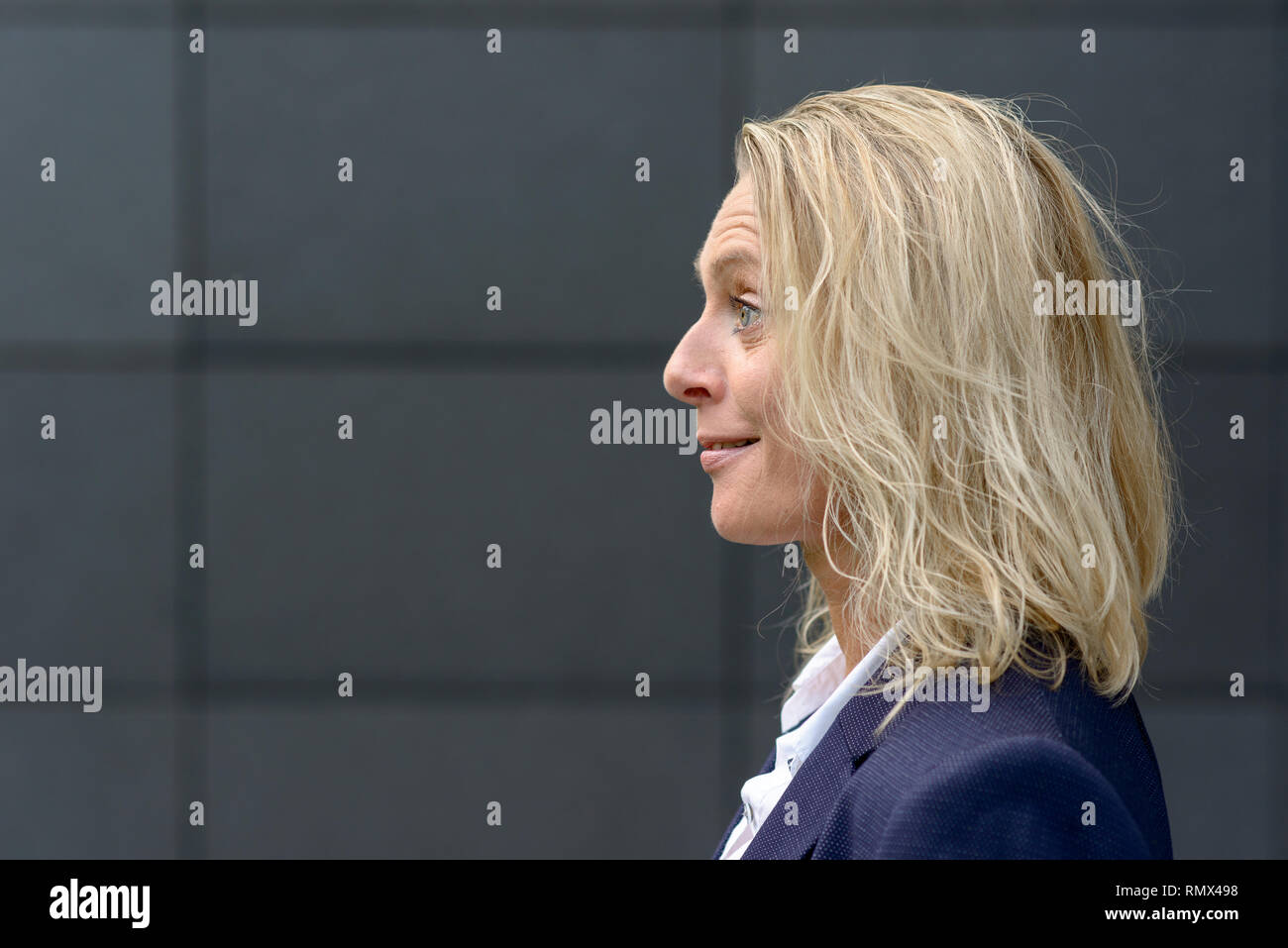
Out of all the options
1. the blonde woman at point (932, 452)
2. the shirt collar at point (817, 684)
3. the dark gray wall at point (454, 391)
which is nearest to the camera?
the blonde woman at point (932, 452)

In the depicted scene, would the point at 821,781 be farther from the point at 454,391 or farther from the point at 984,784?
the point at 454,391

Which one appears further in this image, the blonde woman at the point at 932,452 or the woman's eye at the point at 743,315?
the woman's eye at the point at 743,315

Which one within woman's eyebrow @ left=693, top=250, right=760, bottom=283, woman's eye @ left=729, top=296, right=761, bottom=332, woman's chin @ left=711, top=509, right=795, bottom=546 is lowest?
woman's chin @ left=711, top=509, right=795, bottom=546

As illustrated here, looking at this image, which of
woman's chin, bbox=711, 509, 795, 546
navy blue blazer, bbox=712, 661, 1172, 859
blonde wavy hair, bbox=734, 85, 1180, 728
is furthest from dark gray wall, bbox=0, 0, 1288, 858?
navy blue blazer, bbox=712, 661, 1172, 859

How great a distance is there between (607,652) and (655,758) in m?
0.45

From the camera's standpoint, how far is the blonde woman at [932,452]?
1.36 m

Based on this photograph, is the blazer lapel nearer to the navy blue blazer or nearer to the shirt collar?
the navy blue blazer

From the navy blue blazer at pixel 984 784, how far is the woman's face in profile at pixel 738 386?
35cm

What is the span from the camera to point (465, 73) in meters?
3.82

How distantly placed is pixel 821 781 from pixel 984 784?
298 mm

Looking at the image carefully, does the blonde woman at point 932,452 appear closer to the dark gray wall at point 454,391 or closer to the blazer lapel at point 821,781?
the blazer lapel at point 821,781

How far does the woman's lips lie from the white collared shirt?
38cm

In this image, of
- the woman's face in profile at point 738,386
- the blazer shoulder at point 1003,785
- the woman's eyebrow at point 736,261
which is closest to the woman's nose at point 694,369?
the woman's face in profile at point 738,386

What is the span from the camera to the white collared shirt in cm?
156
